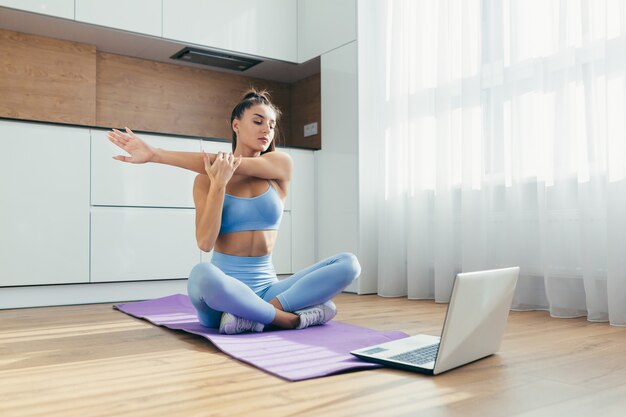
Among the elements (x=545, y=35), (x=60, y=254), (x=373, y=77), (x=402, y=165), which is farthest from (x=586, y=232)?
(x=60, y=254)

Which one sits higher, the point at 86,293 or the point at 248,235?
the point at 248,235

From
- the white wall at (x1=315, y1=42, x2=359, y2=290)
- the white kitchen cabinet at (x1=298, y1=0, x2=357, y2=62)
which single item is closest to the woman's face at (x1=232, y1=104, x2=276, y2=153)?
the white wall at (x1=315, y1=42, x2=359, y2=290)

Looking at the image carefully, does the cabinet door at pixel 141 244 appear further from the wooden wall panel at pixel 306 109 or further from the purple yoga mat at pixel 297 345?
the wooden wall panel at pixel 306 109

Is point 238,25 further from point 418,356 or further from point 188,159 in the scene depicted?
point 418,356

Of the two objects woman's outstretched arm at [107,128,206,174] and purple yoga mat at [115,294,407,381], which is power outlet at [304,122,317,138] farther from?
woman's outstretched arm at [107,128,206,174]

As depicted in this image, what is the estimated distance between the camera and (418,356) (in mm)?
1561

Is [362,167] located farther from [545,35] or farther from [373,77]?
[545,35]

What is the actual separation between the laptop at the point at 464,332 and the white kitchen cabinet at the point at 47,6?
8.97ft

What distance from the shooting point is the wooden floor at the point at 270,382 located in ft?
3.89

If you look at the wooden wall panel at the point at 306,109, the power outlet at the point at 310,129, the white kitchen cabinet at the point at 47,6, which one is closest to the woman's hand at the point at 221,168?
the white kitchen cabinet at the point at 47,6

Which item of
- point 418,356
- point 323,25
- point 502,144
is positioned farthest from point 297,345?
point 323,25

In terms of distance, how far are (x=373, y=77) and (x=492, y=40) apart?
915mm

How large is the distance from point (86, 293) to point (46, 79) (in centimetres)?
141

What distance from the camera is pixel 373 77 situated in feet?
12.0
